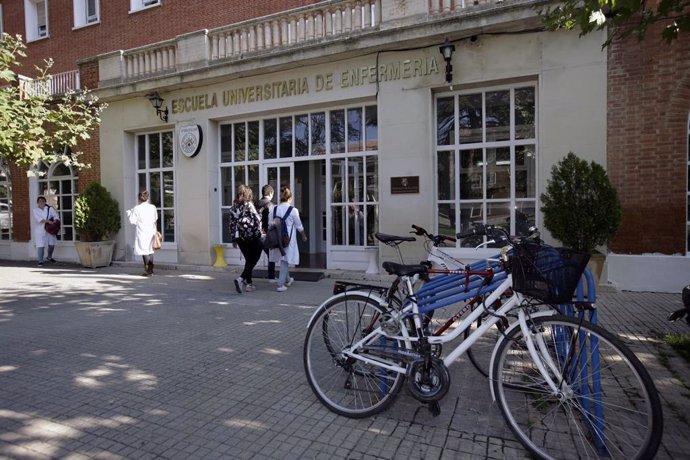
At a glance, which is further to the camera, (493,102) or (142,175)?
(142,175)

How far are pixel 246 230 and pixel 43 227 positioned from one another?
27.8 ft

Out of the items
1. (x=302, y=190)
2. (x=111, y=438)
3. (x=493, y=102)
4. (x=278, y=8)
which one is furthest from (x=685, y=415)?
(x=278, y=8)

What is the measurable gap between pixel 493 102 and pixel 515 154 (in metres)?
1.08

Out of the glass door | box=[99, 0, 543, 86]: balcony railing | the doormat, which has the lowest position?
the doormat

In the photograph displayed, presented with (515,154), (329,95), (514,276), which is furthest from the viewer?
(329,95)

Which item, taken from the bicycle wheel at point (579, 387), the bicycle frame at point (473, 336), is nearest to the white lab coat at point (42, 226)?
the bicycle frame at point (473, 336)

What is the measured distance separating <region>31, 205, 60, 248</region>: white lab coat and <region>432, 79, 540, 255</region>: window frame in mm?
10918

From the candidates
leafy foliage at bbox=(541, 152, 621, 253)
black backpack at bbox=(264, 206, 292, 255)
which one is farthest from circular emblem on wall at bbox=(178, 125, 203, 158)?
leafy foliage at bbox=(541, 152, 621, 253)

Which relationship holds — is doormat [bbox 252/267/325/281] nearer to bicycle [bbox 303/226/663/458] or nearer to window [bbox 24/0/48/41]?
bicycle [bbox 303/226/663/458]

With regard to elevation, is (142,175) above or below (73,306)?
above

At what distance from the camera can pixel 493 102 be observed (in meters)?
8.64

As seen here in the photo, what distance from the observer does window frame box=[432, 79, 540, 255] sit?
835 cm

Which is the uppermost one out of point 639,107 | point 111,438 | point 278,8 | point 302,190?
point 278,8

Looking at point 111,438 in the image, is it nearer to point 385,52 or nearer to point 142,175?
point 385,52
